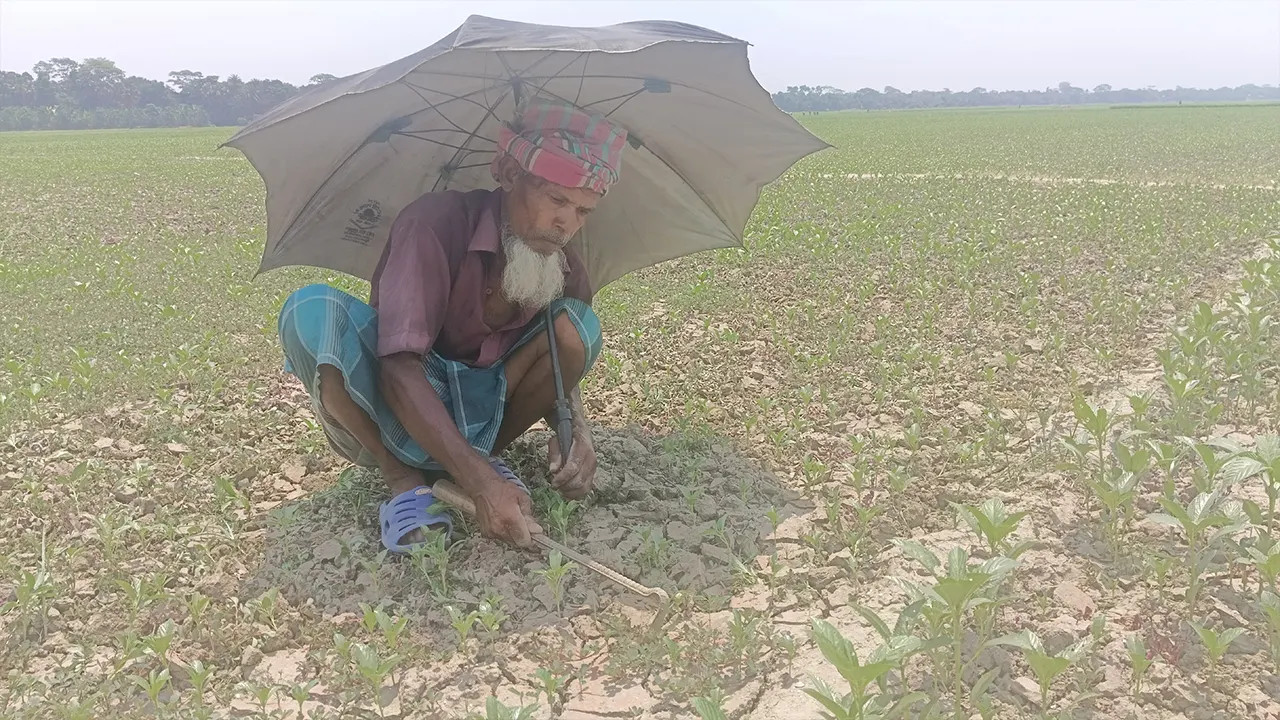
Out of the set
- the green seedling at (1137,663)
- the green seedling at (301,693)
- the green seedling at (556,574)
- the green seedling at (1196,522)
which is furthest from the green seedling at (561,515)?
the green seedling at (1196,522)

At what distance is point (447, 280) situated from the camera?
9.07 ft

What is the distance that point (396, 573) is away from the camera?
2.70 m

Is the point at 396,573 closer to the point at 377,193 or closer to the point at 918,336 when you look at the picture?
the point at 377,193

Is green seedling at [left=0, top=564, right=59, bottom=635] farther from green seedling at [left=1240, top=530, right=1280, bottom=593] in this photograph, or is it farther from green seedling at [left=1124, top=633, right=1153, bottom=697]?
green seedling at [left=1240, top=530, right=1280, bottom=593]

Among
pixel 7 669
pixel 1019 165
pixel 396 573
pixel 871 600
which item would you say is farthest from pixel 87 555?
pixel 1019 165

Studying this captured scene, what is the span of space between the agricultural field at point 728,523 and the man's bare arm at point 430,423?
30 cm

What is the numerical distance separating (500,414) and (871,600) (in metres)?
1.42

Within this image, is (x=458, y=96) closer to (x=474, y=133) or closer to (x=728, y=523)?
(x=474, y=133)

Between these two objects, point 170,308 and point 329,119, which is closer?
point 329,119

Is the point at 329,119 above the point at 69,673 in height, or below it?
above

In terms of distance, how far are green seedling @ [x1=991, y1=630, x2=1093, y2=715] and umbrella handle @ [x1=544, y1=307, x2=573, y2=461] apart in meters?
1.48

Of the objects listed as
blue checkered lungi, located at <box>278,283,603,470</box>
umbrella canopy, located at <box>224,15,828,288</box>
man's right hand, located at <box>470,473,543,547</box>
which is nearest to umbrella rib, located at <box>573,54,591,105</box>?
umbrella canopy, located at <box>224,15,828,288</box>

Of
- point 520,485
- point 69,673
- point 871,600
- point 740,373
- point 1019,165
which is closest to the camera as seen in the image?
point 69,673

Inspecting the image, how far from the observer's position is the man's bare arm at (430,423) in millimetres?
2574
